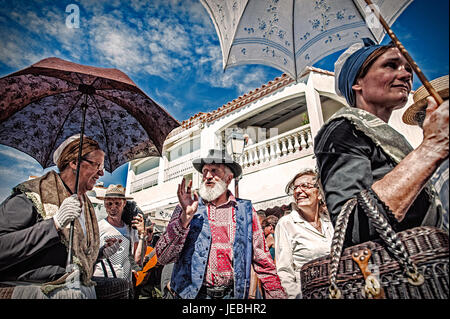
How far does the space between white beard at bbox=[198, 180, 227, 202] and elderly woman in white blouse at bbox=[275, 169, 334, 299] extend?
2.35 ft

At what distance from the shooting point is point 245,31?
7.38 feet

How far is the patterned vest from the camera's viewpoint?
1.90 meters

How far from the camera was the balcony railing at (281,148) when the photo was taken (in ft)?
25.6

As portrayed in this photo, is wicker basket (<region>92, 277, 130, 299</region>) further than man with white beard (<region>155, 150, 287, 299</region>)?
Yes

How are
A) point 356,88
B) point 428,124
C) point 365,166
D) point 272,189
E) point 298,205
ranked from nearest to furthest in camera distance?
1. point 428,124
2. point 365,166
3. point 356,88
4. point 298,205
5. point 272,189

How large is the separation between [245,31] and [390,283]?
6.89 ft

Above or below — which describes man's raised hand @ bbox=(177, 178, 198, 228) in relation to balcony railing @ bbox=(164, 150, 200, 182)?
below

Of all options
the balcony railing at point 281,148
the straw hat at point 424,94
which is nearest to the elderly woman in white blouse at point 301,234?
the straw hat at point 424,94

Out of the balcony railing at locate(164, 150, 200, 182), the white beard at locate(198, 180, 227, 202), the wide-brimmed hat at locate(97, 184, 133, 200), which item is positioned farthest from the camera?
the balcony railing at locate(164, 150, 200, 182)

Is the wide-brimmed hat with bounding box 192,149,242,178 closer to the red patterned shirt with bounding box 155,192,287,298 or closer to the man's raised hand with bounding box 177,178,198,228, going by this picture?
the red patterned shirt with bounding box 155,192,287,298

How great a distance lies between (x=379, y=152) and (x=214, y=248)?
4.71 ft

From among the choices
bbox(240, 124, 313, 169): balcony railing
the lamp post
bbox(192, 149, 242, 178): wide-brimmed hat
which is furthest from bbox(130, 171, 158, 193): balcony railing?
bbox(192, 149, 242, 178): wide-brimmed hat
